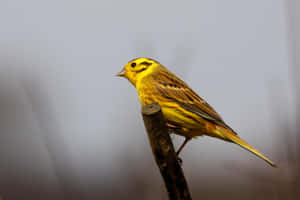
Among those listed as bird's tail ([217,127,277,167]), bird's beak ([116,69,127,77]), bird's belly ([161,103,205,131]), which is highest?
bird's beak ([116,69,127,77])

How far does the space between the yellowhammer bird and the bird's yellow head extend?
0.02 metres

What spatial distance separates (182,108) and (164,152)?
980mm

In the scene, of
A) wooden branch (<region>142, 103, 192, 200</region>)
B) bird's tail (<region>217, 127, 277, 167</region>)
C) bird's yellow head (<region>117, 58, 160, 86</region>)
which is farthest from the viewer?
bird's yellow head (<region>117, 58, 160, 86</region>)

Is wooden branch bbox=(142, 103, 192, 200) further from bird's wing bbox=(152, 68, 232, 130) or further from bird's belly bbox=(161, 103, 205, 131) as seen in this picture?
bird's wing bbox=(152, 68, 232, 130)

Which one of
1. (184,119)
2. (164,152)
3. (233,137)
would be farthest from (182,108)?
(164,152)

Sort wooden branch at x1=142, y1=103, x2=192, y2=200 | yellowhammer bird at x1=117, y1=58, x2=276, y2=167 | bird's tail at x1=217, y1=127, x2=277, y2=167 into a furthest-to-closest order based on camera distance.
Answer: yellowhammer bird at x1=117, y1=58, x2=276, y2=167 < bird's tail at x1=217, y1=127, x2=277, y2=167 < wooden branch at x1=142, y1=103, x2=192, y2=200

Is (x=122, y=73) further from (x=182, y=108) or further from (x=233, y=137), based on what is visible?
(x=233, y=137)

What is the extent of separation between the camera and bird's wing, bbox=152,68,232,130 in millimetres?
4074

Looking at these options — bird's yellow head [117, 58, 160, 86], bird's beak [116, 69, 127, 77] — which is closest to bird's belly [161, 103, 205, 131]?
bird's yellow head [117, 58, 160, 86]

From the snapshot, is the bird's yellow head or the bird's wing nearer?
the bird's wing

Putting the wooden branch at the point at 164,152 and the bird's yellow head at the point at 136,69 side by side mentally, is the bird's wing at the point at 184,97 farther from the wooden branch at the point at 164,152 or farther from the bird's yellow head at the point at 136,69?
the wooden branch at the point at 164,152

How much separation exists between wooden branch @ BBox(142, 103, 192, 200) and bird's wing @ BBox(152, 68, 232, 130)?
923mm

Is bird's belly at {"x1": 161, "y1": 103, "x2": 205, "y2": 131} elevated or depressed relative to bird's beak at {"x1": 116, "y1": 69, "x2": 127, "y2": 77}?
depressed

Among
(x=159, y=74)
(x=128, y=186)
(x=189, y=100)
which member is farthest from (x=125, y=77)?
(x=128, y=186)
